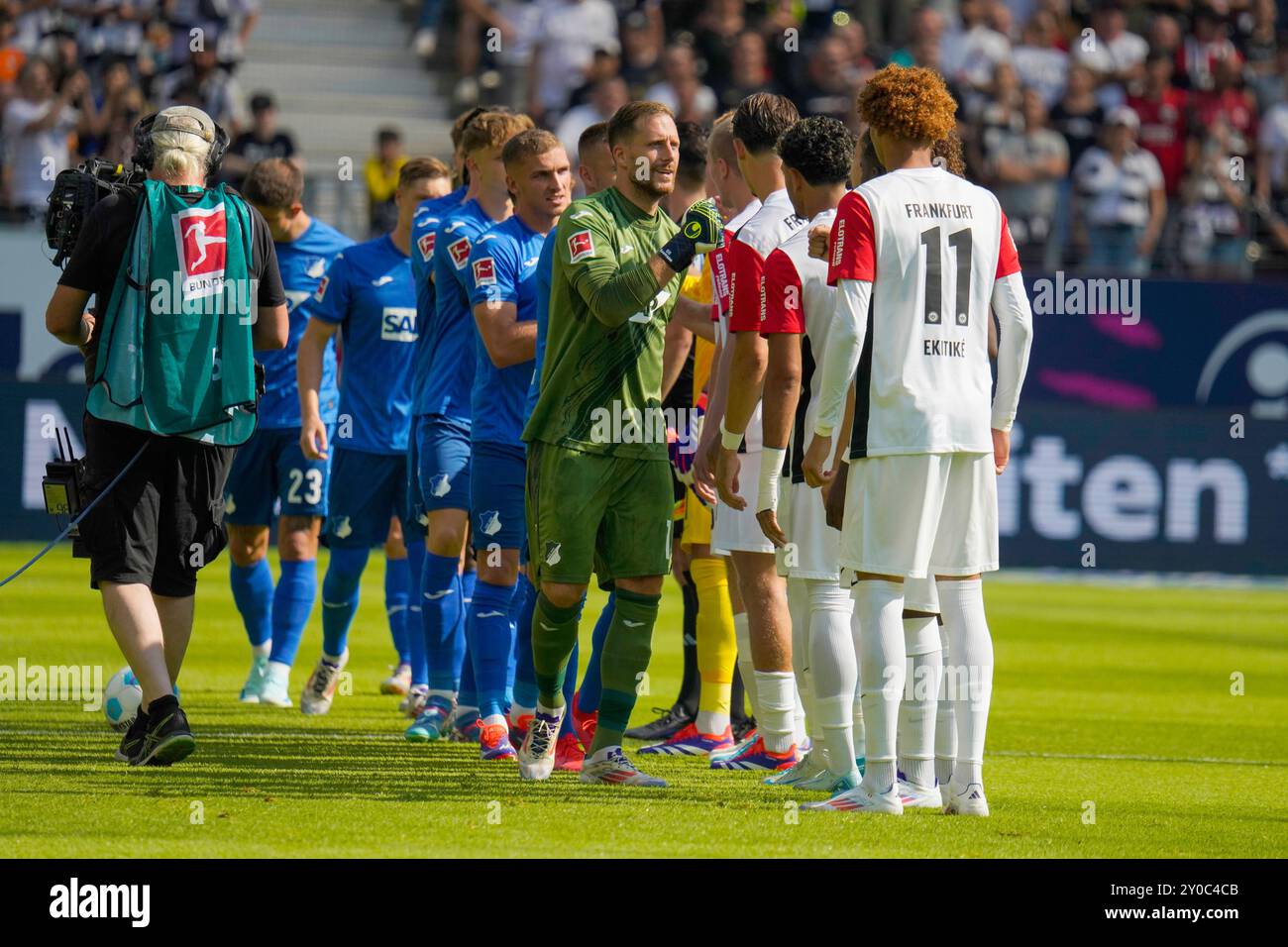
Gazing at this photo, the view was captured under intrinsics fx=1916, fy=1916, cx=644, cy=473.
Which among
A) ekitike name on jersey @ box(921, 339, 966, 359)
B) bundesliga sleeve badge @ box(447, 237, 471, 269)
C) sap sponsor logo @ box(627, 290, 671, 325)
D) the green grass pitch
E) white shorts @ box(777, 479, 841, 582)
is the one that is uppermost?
bundesliga sleeve badge @ box(447, 237, 471, 269)

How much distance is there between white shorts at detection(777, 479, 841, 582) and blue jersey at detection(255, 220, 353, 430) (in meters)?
3.47

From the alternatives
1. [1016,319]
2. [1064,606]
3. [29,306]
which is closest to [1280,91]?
[1064,606]

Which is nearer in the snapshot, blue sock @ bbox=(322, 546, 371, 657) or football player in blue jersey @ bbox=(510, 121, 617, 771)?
football player in blue jersey @ bbox=(510, 121, 617, 771)

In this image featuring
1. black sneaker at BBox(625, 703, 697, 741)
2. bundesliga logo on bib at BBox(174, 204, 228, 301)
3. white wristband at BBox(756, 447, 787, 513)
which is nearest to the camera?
white wristband at BBox(756, 447, 787, 513)

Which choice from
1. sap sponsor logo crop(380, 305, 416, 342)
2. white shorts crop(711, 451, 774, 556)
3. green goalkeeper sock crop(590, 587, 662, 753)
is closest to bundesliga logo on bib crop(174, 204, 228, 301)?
green goalkeeper sock crop(590, 587, 662, 753)

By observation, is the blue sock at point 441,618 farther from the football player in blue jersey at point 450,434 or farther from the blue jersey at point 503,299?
the blue jersey at point 503,299

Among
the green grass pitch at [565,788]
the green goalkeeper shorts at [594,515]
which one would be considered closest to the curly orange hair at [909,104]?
the green goalkeeper shorts at [594,515]

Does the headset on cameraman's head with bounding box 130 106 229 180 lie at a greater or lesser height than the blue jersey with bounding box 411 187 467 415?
greater

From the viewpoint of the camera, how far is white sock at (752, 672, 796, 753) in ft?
25.3

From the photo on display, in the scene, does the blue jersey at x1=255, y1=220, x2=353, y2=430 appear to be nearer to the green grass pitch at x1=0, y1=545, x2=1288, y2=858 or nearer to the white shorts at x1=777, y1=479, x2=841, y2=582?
the green grass pitch at x1=0, y1=545, x2=1288, y2=858

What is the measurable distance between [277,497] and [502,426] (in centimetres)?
273

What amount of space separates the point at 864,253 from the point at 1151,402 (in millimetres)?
13986

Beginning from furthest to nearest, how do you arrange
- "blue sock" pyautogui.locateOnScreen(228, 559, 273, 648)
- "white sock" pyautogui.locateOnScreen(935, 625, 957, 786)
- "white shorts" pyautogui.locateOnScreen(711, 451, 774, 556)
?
"blue sock" pyautogui.locateOnScreen(228, 559, 273, 648) < "white shorts" pyautogui.locateOnScreen(711, 451, 774, 556) < "white sock" pyautogui.locateOnScreen(935, 625, 957, 786)
